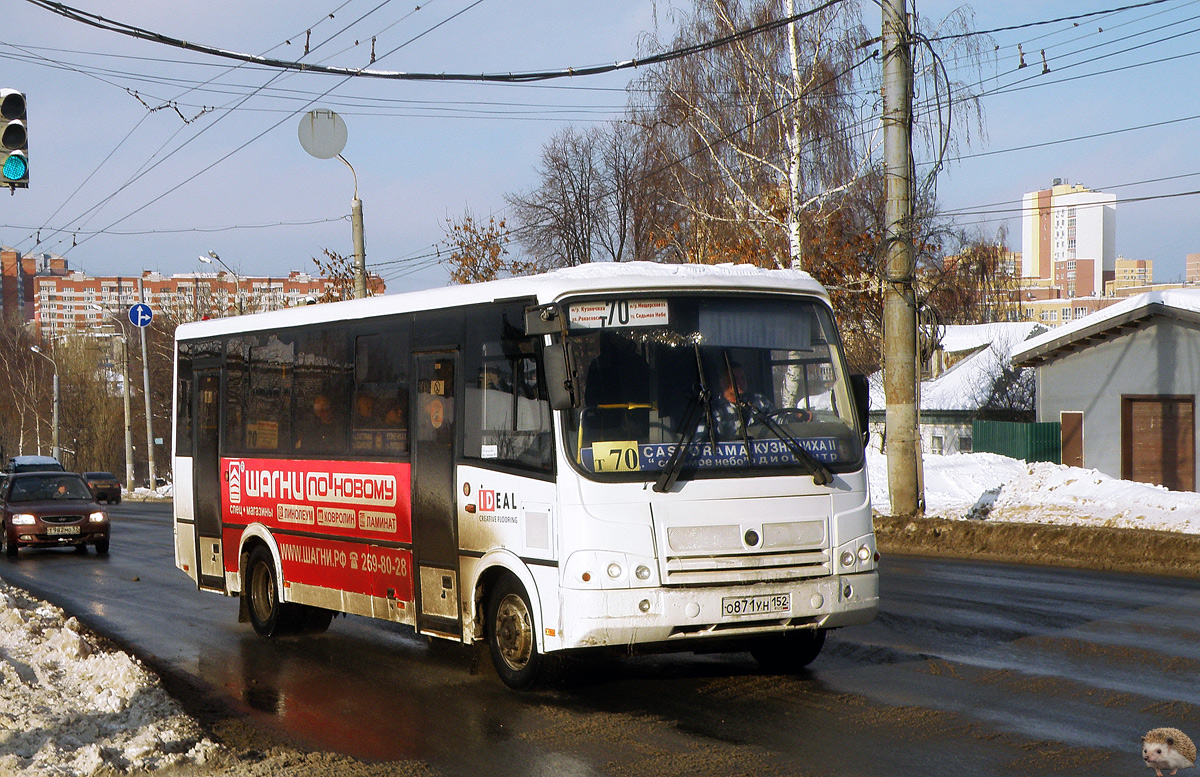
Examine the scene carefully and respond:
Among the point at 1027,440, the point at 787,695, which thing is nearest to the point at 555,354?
the point at 787,695

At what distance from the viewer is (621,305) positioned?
8.45m

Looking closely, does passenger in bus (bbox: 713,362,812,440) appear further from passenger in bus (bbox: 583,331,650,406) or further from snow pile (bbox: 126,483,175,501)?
snow pile (bbox: 126,483,175,501)

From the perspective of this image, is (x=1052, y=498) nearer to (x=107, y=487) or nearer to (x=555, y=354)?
(x=555, y=354)

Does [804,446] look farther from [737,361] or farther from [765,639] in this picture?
[765,639]

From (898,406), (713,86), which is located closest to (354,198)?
A: (713,86)

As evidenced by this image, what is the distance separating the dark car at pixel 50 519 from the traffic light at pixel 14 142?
11.5 meters

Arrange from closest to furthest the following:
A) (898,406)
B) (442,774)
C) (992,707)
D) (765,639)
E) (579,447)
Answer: (442,774), (992,707), (579,447), (765,639), (898,406)

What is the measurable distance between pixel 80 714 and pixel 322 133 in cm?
1799

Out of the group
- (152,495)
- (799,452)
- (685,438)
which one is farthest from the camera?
(152,495)

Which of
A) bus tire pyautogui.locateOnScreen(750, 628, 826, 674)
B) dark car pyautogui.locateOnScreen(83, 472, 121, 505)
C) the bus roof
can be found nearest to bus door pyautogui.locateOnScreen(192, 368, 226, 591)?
the bus roof

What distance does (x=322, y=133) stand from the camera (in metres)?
24.4

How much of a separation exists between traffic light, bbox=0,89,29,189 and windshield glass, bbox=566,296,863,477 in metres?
7.83

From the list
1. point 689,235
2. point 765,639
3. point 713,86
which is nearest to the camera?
point 765,639

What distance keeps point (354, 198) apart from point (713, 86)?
9928mm
